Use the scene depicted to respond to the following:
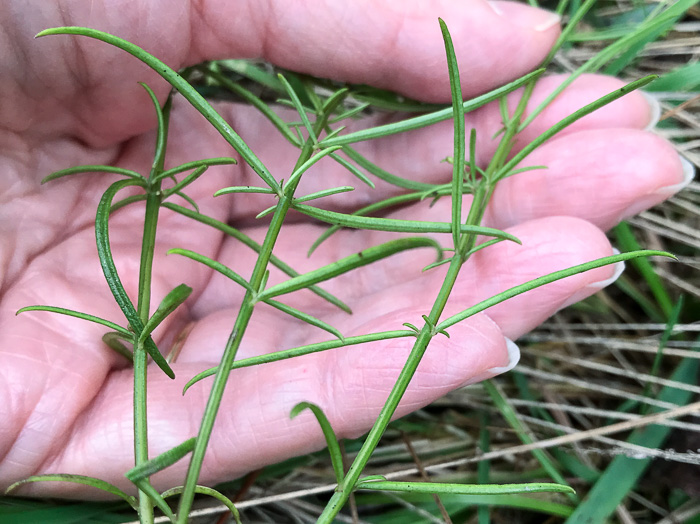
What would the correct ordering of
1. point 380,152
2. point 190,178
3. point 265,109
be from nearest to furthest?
point 190,178
point 265,109
point 380,152

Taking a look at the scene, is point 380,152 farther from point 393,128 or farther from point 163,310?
point 163,310

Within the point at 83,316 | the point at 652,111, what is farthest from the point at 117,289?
the point at 652,111

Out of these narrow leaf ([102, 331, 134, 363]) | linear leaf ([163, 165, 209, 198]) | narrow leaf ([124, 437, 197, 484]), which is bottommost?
narrow leaf ([124, 437, 197, 484])

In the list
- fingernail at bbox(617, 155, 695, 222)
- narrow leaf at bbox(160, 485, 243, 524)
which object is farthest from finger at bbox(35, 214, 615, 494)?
narrow leaf at bbox(160, 485, 243, 524)

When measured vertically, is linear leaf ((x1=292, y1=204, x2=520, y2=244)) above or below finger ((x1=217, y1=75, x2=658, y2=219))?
below

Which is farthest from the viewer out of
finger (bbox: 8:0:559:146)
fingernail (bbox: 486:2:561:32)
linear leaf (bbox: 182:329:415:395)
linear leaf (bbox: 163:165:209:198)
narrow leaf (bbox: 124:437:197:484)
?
fingernail (bbox: 486:2:561:32)

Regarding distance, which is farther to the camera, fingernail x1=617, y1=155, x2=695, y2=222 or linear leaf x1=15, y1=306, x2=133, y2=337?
fingernail x1=617, y1=155, x2=695, y2=222

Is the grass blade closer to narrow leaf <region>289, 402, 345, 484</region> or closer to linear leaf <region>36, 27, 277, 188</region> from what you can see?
narrow leaf <region>289, 402, 345, 484</region>

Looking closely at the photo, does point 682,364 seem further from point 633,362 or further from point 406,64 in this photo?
point 406,64

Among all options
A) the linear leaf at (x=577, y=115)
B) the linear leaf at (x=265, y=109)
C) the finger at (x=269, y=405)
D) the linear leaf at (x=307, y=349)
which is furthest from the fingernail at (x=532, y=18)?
the linear leaf at (x=307, y=349)
